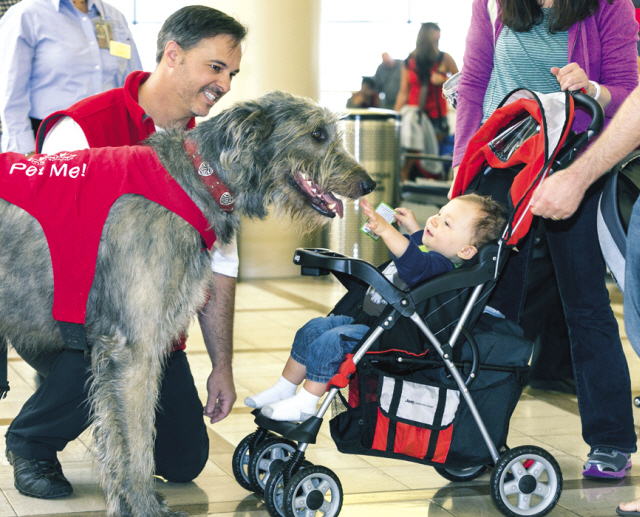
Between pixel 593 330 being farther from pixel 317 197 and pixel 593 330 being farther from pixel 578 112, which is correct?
pixel 317 197

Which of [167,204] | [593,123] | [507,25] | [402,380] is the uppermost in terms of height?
[507,25]

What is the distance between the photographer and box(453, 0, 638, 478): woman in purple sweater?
273 centimetres

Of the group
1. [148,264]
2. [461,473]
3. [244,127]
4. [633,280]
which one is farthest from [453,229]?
[148,264]

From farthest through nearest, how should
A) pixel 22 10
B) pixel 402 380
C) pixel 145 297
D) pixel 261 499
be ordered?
pixel 22 10 → pixel 261 499 → pixel 402 380 → pixel 145 297

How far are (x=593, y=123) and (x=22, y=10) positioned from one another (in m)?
3.02

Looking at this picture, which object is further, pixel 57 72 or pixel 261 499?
pixel 57 72

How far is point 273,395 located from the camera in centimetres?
255

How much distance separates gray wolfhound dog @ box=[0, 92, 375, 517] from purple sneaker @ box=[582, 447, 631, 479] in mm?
1416

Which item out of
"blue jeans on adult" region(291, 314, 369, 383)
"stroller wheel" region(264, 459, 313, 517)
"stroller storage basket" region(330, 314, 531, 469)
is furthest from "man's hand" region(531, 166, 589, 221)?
"stroller wheel" region(264, 459, 313, 517)

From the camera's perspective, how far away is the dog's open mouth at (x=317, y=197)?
243 cm

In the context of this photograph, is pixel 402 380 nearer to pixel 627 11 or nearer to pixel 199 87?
pixel 199 87

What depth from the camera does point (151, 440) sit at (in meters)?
2.34

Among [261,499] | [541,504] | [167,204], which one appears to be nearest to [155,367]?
[167,204]

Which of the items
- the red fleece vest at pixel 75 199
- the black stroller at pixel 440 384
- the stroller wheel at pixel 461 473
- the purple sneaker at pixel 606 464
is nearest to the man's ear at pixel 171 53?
the red fleece vest at pixel 75 199
